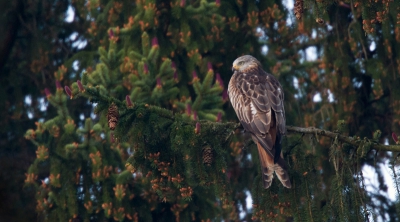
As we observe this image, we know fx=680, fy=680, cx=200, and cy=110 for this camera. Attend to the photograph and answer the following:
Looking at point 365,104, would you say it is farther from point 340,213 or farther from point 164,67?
point 340,213

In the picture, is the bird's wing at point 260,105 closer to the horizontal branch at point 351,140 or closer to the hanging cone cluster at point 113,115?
the horizontal branch at point 351,140

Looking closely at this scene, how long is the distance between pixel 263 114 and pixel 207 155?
4.18 ft

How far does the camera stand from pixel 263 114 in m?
6.04

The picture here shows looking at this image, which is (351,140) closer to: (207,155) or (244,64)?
(207,155)

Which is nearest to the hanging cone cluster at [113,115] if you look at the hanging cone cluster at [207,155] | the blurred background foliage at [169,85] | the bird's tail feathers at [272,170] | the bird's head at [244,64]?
the hanging cone cluster at [207,155]

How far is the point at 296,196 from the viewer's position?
491 centimetres

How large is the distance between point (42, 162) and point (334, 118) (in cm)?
377

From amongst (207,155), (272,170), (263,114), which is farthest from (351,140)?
(263,114)

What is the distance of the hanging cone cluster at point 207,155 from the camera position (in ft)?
16.0

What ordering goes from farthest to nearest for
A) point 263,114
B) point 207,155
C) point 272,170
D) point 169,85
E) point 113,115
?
point 169,85, point 263,114, point 272,170, point 207,155, point 113,115

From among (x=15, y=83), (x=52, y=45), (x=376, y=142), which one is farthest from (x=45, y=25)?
(x=376, y=142)

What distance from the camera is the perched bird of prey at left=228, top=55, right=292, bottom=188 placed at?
5.11m

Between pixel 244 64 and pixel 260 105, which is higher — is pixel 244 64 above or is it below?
above

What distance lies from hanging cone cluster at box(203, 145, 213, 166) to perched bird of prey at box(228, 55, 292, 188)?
1.48 feet
